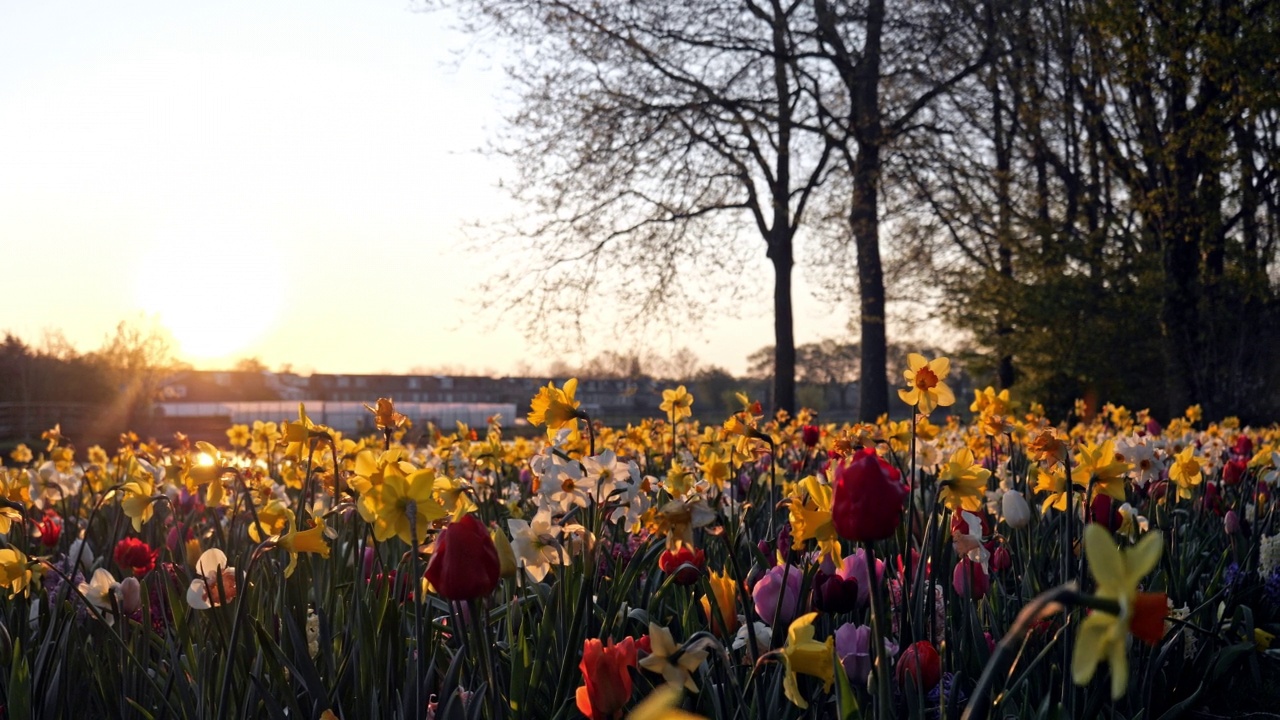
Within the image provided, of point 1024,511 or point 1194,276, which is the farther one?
point 1194,276

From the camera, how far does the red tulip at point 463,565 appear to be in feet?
4.26

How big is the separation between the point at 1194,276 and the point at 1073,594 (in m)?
13.7

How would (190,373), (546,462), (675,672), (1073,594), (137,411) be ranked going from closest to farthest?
1. (1073,594)
2. (675,672)
3. (546,462)
4. (137,411)
5. (190,373)

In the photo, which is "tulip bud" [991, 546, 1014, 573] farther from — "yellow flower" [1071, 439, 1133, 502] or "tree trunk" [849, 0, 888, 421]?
"tree trunk" [849, 0, 888, 421]

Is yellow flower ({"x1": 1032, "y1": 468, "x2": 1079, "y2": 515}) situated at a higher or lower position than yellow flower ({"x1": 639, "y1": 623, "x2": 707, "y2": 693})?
higher

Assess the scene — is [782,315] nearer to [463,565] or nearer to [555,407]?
[555,407]

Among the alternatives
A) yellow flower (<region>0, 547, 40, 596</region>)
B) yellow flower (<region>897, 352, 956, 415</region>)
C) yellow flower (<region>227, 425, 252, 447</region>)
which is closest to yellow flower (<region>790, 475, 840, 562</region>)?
yellow flower (<region>897, 352, 956, 415</region>)

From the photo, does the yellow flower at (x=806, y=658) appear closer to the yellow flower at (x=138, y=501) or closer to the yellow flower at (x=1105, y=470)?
the yellow flower at (x=1105, y=470)

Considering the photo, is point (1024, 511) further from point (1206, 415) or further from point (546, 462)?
point (1206, 415)

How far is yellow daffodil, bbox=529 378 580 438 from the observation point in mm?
2190

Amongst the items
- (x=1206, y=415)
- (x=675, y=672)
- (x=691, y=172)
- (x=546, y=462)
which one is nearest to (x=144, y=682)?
(x=546, y=462)

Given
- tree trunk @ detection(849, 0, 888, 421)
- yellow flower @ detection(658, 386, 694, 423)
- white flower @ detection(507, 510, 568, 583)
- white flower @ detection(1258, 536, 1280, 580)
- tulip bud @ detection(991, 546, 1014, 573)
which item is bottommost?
white flower @ detection(1258, 536, 1280, 580)

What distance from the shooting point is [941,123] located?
15461 millimetres

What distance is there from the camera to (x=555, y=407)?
220 cm
